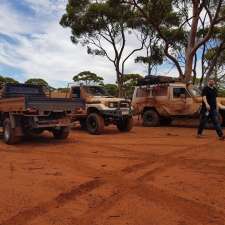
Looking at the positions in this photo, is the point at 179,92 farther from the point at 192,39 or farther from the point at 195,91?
the point at 192,39

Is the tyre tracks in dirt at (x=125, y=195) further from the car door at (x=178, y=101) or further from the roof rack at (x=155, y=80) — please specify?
the roof rack at (x=155, y=80)

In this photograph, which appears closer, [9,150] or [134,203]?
[134,203]

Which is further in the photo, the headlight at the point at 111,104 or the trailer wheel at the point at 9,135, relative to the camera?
the headlight at the point at 111,104

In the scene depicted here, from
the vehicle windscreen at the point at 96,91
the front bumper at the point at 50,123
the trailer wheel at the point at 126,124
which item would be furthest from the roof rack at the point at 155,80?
the front bumper at the point at 50,123

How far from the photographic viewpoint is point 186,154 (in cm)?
925

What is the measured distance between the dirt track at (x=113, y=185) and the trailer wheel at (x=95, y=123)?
3.46 metres

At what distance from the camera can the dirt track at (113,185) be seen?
15.6 feet

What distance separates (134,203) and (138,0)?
17.8 meters

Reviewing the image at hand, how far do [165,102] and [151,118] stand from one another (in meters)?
1.16

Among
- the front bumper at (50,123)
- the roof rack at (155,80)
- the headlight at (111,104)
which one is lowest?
the front bumper at (50,123)

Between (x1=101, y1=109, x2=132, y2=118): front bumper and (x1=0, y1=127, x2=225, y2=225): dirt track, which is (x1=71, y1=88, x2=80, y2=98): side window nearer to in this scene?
(x1=101, y1=109, x2=132, y2=118): front bumper

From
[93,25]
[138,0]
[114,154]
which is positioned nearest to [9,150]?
[114,154]

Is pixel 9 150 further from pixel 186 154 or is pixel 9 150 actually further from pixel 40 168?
pixel 186 154

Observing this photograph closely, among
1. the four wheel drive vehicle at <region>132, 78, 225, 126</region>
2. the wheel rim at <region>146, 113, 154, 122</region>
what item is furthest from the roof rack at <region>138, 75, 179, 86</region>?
the wheel rim at <region>146, 113, 154, 122</region>
